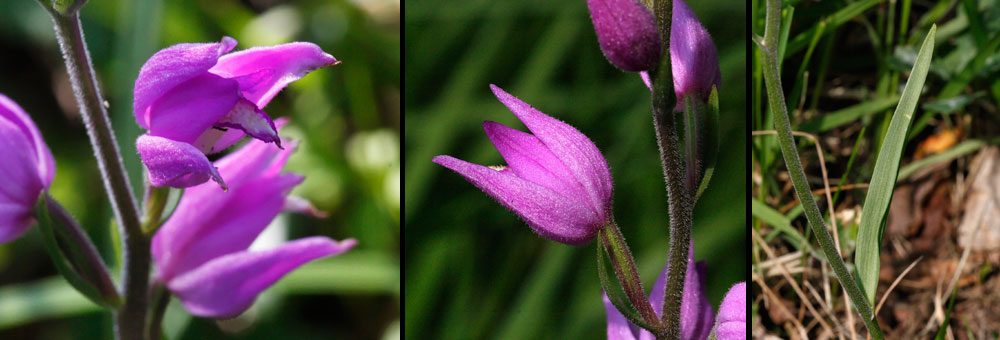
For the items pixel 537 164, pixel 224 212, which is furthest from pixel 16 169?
pixel 537 164

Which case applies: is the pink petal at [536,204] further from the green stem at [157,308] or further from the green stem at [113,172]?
→ the green stem at [157,308]

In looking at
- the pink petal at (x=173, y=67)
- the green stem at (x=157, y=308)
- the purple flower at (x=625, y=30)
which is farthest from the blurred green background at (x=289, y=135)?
the purple flower at (x=625, y=30)

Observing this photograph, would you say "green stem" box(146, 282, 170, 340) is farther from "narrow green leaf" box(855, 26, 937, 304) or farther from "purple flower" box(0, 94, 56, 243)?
"narrow green leaf" box(855, 26, 937, 304)

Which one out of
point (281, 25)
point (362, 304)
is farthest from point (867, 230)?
point (281, 25)

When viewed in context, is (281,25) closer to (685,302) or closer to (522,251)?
(522,251)

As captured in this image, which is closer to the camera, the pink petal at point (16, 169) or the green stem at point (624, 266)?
the green stem at point (624, 266)

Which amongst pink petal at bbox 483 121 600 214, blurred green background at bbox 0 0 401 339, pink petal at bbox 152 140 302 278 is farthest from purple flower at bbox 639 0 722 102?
blurred green background at bbox 0 0 401 339

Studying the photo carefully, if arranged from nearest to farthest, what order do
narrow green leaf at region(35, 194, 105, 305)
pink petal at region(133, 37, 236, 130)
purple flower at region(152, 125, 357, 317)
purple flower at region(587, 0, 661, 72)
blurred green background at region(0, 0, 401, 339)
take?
purple flower at region(587, 0, 661, 72) < pink petal at region(133, 37, 236, 130) < narrow green leaf at region(35, 194, 105, 305) < purple flower at region(152, 125, 357, 317) < blurred green background at region(0, 0, 401, 339)

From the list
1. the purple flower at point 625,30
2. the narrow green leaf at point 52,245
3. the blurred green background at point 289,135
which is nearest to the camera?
the purple flower at point 625,30
